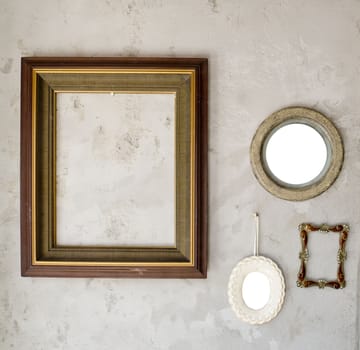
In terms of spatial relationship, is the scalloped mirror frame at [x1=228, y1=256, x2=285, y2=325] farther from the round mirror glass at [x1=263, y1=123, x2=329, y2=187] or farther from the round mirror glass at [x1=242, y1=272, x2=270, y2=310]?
the round mirror glass at [x1=263, y1=123, x2=329, y2=187]

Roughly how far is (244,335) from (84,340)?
0.55m

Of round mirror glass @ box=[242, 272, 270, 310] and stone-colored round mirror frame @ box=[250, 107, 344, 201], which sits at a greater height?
stone-colored round mirror frame @ box=[250, 107, 344, 201]

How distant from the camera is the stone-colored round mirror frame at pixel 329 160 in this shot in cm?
139

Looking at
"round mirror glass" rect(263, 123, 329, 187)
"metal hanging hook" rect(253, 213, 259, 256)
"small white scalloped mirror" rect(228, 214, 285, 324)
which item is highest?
"round mirror glass" rect(263, 123, 329, 187)

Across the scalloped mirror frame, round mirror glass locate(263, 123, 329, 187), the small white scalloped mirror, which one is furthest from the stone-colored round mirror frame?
the scalloped mirror frame

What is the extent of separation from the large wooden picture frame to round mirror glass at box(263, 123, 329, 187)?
0.77ft

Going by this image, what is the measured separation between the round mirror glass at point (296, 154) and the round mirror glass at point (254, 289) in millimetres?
337

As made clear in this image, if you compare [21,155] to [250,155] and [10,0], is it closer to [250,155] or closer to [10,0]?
[10,0]

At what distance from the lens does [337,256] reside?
1.42 m

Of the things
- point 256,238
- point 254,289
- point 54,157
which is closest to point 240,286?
point 254,289

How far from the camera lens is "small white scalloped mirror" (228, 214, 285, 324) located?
1.40 metres

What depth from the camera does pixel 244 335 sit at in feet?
4.69

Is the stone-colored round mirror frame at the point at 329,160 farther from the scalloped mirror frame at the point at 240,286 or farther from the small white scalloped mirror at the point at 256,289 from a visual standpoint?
the scalloped mirror frame at the point at 240,286

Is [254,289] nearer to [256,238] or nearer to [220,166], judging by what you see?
[256,238]
